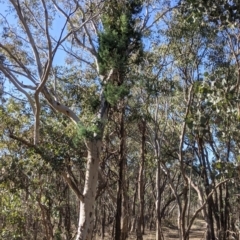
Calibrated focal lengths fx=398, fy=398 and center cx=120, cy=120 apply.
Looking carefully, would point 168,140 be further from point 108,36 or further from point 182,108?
point 108,36

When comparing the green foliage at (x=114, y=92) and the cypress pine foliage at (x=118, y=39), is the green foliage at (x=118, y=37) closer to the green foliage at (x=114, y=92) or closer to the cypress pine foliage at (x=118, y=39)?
the cypress pine foliage at (x=118, y=39)

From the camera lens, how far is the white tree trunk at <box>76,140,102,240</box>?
10.4m

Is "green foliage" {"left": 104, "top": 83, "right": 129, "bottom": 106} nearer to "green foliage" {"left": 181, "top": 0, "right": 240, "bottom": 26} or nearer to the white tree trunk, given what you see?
the white tree trunk

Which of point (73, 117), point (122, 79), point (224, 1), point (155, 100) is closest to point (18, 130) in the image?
point (73, 117)

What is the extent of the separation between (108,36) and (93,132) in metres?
2.84

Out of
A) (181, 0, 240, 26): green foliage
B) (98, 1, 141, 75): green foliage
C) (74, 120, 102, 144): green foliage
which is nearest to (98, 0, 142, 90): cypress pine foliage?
(98, 1, 141, 75): green foliage

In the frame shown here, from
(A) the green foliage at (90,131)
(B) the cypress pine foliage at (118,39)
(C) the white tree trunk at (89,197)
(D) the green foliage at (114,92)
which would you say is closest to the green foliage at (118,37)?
(B) the cypress pine foliage at (118,39)

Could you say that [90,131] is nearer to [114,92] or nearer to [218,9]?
[114,92]

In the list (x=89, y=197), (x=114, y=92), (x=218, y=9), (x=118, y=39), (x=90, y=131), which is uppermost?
(x=118, y=39)

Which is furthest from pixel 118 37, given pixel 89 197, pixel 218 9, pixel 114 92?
pixel 218 9

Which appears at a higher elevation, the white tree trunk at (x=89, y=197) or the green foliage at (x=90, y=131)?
the green foliage at (x=90, y=131)

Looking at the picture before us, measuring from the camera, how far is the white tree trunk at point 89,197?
408 inches

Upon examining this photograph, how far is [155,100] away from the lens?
1655cm

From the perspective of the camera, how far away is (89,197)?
34.8 ft
